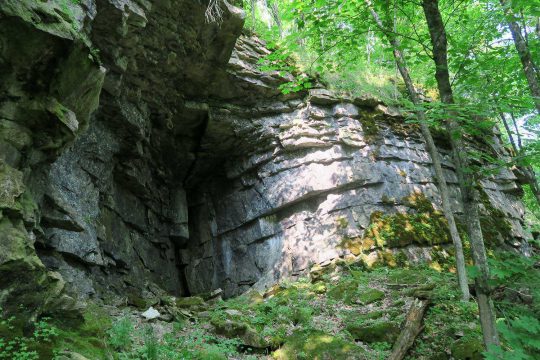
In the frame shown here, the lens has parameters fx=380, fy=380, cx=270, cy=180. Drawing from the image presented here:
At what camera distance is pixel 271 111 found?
49.9 ft

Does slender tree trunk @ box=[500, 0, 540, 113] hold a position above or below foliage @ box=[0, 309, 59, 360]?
above

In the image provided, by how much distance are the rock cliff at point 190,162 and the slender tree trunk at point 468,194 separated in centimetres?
597

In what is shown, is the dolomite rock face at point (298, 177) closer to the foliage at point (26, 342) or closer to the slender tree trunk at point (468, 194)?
the slender tree trunk at point (468, 194)

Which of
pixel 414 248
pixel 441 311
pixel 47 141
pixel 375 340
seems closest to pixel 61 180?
pixel 47 141

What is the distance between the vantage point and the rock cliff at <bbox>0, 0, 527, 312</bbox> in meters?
7.04

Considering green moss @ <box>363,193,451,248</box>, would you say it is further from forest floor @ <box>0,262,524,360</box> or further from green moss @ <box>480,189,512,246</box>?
forest floor @ <box>0,262,524,360</box>

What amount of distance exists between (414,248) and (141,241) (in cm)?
996

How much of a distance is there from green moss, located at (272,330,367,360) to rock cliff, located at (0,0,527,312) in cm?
487

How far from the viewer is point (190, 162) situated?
54.9 ft

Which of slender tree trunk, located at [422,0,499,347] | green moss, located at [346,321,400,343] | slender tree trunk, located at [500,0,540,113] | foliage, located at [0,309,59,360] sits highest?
slender tree trunk, located at [500,0,540,113]

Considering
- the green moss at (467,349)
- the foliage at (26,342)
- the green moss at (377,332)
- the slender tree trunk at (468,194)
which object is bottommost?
the green moss at (467,349)

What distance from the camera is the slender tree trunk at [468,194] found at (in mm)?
4945

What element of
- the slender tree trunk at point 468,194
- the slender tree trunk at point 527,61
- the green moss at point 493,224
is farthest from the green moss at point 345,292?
the green moss at point 493,224

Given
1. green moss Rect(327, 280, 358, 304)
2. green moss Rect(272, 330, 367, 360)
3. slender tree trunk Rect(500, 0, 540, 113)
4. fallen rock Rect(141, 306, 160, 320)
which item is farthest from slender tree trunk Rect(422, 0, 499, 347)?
fallen rock Rect(141, 306, 160, 320)
